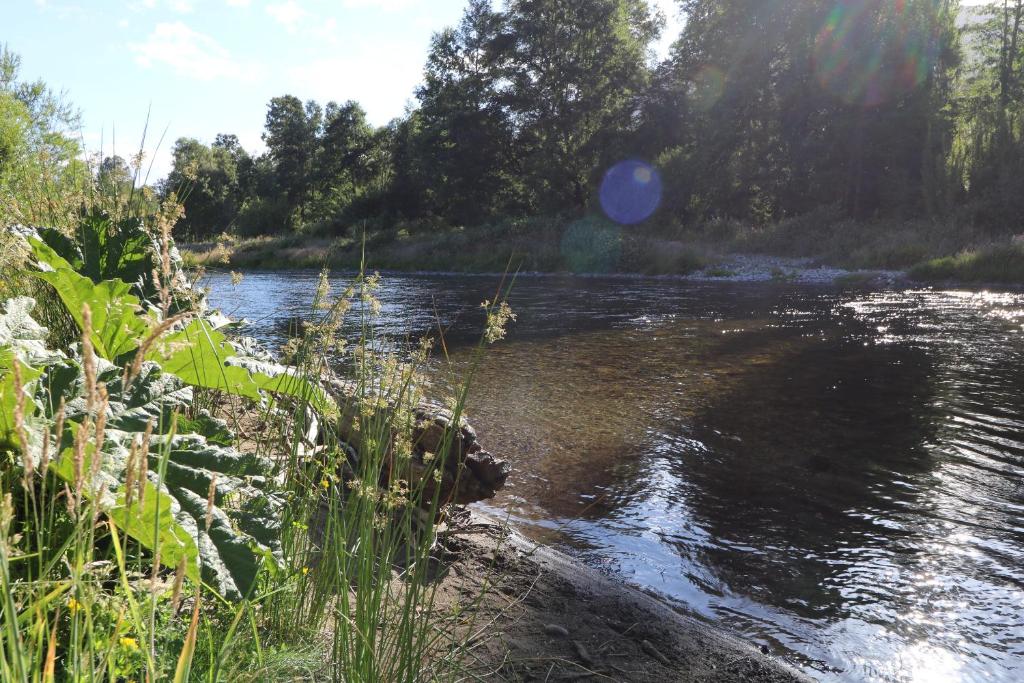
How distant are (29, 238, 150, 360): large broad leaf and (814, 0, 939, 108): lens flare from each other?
29274 millimetres

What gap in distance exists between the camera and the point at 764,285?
63.5ft

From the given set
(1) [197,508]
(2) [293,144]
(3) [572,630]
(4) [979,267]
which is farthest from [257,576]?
(2) [293,144]

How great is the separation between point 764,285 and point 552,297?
5979mm

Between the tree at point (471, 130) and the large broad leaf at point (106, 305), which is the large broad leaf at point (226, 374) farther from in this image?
the tree at point (471, 130)

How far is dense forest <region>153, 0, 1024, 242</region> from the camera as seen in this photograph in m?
25.8

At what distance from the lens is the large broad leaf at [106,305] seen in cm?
224

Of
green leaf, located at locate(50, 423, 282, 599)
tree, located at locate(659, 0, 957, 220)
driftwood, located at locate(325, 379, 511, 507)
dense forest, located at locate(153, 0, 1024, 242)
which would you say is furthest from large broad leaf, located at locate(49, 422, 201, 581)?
tree, located at locate(659, 0, 957, 220)

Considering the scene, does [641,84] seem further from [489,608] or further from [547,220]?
[489,608]

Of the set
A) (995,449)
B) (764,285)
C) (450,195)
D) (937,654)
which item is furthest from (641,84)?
(937,654)

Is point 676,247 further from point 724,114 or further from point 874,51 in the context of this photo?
point 874,51

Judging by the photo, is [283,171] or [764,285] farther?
[283,171]

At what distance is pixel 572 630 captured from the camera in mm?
2703

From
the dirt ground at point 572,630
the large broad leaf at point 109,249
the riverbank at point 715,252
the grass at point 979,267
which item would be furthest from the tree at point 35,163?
the grass at point 979,267

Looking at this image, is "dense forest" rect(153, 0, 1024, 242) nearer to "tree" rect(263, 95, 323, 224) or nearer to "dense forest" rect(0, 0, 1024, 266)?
"dense forest" rect(0, 0, 1024, 266)
